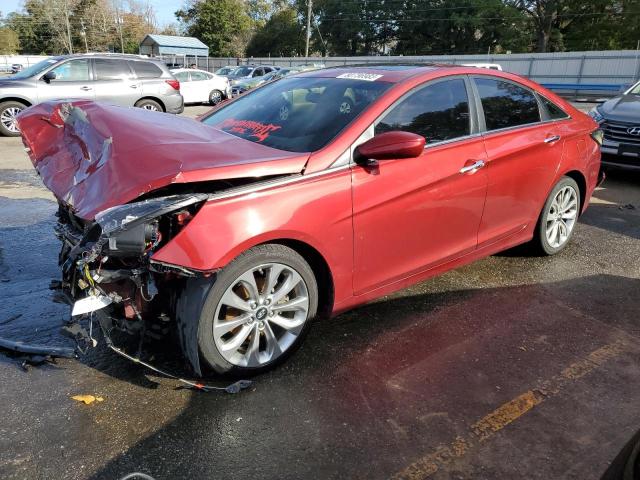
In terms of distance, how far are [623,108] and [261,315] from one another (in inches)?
290

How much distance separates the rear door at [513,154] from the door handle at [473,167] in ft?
0.32

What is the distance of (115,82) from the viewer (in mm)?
12250

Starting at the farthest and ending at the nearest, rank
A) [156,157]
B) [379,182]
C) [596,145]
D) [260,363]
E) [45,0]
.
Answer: [45,0] → [596,145] → [379,182] → [260,363] → [156,157]

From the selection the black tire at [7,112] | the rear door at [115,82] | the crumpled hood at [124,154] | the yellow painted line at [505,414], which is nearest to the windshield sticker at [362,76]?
the crumpled hood at [124,154]

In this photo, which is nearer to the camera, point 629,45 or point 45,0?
point 629,45

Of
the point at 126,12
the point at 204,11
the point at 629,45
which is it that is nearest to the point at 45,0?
the point at 126,12

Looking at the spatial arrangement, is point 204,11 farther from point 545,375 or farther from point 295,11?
point 545,375

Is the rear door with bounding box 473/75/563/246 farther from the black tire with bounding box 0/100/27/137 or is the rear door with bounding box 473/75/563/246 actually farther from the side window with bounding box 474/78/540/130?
the black tire with bounding box 0/100/27/137

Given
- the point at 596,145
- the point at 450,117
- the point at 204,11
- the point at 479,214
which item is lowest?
the point at 479,214

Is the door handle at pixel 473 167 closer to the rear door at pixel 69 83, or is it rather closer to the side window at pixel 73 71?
the rear door at pixel 69 83

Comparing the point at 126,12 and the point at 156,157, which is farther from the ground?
the point at 126,12

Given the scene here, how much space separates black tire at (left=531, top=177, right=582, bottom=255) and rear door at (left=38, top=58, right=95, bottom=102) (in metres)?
10.2

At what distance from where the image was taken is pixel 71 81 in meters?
11.7

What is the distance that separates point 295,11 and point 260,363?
6927 centimetres
